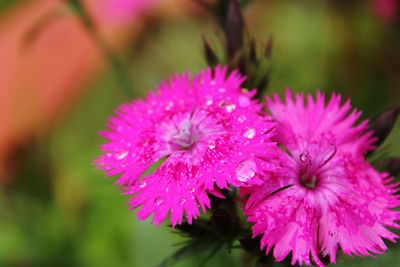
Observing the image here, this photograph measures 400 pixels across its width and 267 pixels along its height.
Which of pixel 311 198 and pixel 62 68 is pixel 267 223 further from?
pixel 62 68

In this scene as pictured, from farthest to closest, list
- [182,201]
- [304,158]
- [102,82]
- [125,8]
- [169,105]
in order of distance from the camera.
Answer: [102,82] < [125,8] < [169,105] < [304,158] < [182,201]

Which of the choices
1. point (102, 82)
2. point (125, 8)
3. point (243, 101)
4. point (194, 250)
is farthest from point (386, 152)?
point (102, 82)

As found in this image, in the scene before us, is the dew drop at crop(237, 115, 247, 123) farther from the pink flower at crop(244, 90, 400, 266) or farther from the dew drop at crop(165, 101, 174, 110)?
the dew drop at crop(165, 101, 174, 110)

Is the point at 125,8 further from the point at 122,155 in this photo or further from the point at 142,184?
the point at 142,184

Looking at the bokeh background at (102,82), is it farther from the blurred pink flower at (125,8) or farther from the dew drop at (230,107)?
the dew drop at (230,107)

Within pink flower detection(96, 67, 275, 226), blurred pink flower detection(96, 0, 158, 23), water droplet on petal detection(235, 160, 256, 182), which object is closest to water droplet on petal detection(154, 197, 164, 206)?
pink flower detection(96, 67, 275, 226)

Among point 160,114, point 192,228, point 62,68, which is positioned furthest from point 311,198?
point 62,68

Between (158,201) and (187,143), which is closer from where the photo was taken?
(158,201)

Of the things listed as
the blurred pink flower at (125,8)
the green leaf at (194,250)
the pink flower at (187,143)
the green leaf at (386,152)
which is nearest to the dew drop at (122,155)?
the pink flower at (187,143)
